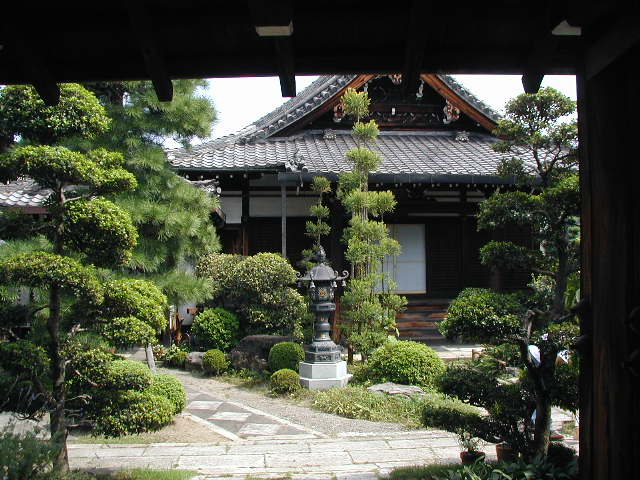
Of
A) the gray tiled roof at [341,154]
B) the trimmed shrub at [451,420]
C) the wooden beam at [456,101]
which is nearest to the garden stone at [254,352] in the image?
the gray tiled roof at [341,154]

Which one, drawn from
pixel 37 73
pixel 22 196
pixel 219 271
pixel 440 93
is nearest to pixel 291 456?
pixel 37 73

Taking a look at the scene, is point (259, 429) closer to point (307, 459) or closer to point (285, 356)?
point (307, 459)

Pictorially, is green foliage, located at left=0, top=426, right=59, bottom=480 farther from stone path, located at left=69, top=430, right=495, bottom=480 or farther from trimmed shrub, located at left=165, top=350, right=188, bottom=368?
trimmed shrub, located at left=165, top=350, right=188, bottom=368

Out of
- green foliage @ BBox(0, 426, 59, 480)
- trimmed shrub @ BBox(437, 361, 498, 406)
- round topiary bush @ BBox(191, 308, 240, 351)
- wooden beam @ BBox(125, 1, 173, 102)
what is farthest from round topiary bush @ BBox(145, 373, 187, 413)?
round topiary bush @ BBox(191, 308, 240, 351)

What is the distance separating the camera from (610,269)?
10.7 ft

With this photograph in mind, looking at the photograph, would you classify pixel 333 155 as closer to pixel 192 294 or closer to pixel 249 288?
pixel 249 288

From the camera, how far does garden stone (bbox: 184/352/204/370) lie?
38.6ft

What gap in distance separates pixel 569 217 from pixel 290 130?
10030mm

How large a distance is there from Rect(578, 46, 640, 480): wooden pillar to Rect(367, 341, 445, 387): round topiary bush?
6278 millimetres

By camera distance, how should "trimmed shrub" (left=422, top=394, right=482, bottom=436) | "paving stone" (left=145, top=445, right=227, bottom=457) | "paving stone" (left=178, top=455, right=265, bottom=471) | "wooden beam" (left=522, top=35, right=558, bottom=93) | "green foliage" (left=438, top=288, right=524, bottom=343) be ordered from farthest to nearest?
"paving stone" (left=145, top=445, right=227, bottom=457), "paving stone" (left=178, top=455, right=265, bottom=471), "green foliage" (left=438, top=288, right=524, bottom=343), "trimmed shrub" (left=422, top=394, right=482, bottom=436), "wooden beam" (left=522, top=35, right=558, bottom=93)

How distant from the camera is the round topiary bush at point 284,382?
392 inches

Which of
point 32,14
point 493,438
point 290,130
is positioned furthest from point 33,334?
point 290,130

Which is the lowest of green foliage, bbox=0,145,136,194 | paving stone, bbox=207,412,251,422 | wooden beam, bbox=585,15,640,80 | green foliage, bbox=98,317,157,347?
paving stone, bbox=207,412,251,422

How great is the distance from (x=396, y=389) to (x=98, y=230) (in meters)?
5.54
